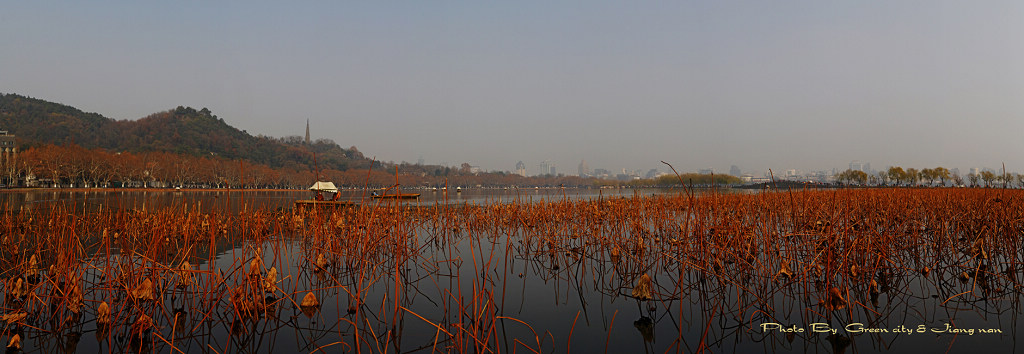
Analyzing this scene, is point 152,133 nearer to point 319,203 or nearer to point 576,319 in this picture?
point 319,203

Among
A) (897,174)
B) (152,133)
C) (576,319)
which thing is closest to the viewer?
(576,319)

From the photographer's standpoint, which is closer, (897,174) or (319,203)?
(319,203)

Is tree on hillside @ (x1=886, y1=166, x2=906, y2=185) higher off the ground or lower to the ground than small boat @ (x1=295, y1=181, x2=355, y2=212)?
higher

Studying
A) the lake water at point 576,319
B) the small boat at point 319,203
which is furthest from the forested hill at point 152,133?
the lake water at point 576,319

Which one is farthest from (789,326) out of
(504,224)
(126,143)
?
(126,143)

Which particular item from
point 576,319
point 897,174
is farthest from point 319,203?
point 897,174

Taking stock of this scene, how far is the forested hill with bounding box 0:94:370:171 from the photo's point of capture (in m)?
114

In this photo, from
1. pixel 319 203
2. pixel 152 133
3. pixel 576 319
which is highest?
pixel 152 133

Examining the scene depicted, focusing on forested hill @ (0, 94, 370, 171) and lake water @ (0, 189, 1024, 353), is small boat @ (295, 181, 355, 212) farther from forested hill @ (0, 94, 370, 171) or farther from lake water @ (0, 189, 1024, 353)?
→ forested hill @ (0, 94, 370, 171)

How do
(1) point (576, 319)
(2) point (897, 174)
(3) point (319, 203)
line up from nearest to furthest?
(1) point (576, 319) < (3) point (319, 203) < (2) point (897, 174)

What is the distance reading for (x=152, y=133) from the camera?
427 ft

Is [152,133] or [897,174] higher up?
[152,133]

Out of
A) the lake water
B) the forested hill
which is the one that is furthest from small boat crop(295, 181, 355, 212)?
the forested hill

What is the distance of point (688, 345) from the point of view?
4305 millimetres
